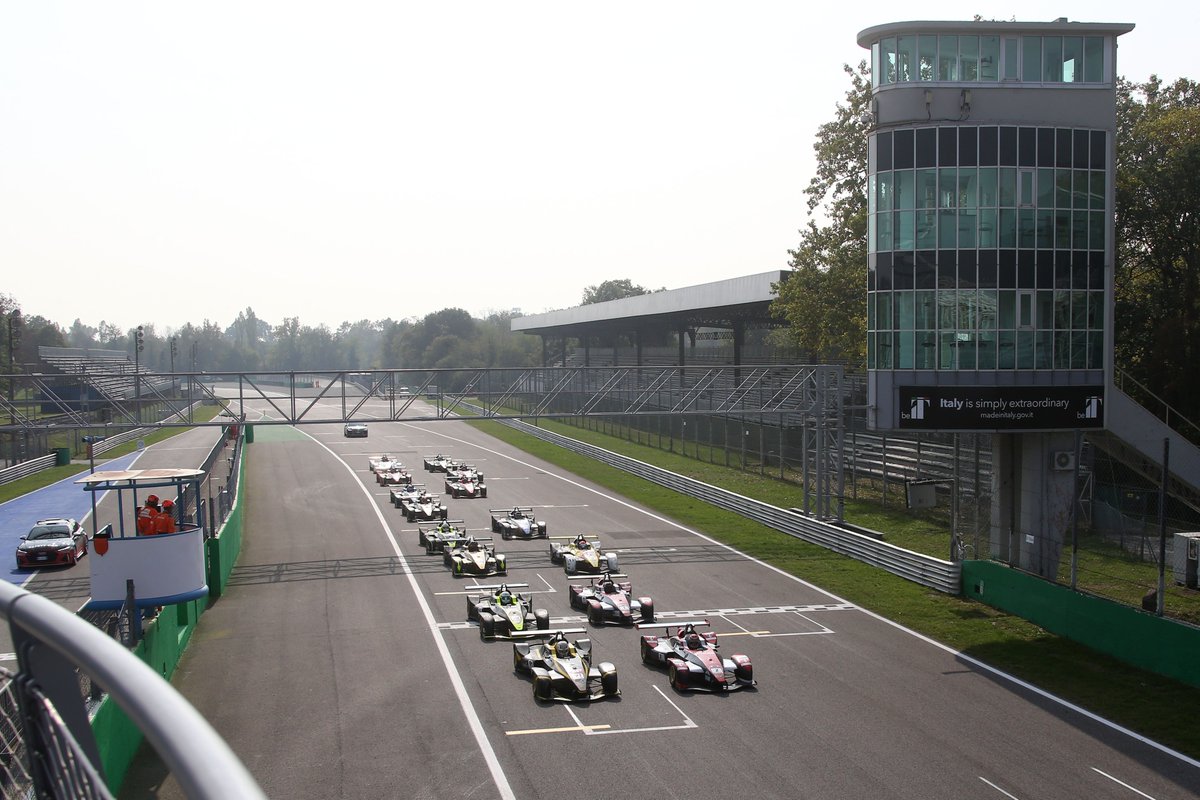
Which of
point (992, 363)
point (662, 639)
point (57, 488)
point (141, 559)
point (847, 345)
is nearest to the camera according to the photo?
point (141, 559)

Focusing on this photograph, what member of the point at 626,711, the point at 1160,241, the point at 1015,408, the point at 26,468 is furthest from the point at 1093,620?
the point at 26,468

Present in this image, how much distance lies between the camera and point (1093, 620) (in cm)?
2364

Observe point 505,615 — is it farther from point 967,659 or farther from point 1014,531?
point 1014,531

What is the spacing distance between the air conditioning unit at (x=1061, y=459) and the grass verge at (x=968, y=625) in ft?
19.1

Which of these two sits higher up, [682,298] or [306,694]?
[682,298]

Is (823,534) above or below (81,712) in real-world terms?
below

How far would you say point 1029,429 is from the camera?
30.1 metres

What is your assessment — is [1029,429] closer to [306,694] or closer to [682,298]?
[306,694]

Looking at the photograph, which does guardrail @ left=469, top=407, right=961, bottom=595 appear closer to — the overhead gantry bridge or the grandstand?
the overhead gantry bridge

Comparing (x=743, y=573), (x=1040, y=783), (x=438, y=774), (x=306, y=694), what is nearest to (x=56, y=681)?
(x=438, y=774)

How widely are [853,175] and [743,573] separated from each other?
2297cm

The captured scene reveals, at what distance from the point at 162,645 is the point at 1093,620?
2005 cm

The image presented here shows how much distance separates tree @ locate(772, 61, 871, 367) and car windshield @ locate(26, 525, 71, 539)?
1219 inches

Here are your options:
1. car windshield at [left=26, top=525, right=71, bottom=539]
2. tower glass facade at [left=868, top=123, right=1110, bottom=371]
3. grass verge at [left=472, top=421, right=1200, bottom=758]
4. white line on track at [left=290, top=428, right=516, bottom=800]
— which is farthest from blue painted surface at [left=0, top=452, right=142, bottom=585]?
tower glass facade at [left=868, top=123, right=1110, bottom=371]
